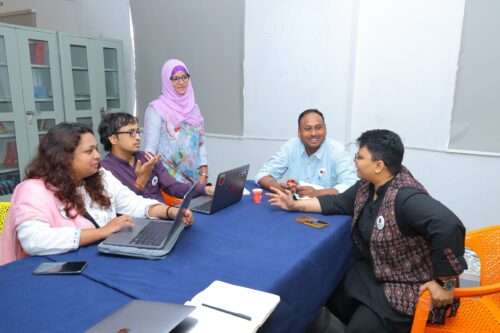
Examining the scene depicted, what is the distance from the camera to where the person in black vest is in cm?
130

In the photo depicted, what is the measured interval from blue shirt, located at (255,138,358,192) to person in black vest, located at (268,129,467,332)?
0.60 meters

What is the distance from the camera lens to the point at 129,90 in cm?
468

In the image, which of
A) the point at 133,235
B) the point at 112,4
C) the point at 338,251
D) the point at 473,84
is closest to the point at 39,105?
the point at 112,4

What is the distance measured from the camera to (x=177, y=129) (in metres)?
2.68

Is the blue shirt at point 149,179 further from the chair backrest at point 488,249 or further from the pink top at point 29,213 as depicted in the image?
the chair backrest at point 488,249

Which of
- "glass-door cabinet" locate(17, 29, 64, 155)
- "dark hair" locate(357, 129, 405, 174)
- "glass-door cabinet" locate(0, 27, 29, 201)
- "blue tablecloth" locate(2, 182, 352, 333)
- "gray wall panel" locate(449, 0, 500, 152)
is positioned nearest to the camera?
"blue tablecloth" locate(2, 182, 352, 333)

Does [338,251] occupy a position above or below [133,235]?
below

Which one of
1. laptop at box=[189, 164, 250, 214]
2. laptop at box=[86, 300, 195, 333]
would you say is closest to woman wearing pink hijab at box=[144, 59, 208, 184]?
laptop at box=[189, 164, 250, 214]

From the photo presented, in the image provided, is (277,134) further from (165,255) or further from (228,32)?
(165,255)

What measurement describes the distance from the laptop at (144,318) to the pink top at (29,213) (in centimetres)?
62

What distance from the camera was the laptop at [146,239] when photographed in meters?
1.24

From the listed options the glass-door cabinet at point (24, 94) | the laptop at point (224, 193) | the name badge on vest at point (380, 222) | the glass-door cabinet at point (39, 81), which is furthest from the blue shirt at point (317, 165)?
the glass-door cabinet at point (39, 81)

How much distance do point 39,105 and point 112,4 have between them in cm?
165

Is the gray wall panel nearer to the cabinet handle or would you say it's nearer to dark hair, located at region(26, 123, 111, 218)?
dark hair, located at region(26, 123, 111, 218)
